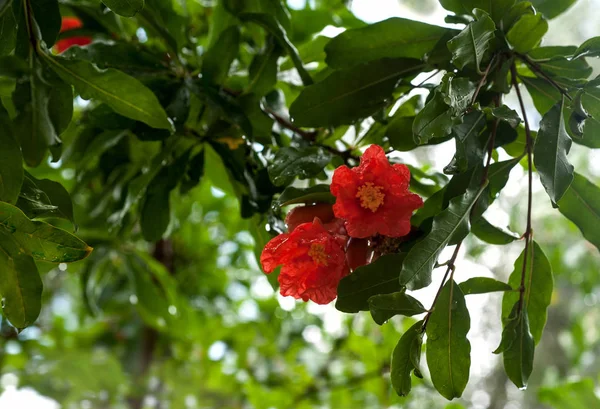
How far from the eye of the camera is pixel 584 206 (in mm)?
681

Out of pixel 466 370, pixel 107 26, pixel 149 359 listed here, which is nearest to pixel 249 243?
pixel 149 359

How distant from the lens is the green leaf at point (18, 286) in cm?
56

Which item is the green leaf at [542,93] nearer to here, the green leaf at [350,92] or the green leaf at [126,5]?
the green leaf at [350,92]

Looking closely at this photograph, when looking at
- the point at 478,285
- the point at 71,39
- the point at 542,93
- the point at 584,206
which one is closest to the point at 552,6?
the point at 542,93

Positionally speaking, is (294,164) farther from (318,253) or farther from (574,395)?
(574,395)

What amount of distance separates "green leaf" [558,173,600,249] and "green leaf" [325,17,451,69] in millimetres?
221

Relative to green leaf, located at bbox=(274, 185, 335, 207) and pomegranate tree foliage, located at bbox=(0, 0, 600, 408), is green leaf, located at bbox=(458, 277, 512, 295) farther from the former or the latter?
green leaf, located at bbox=(274, 185, 335, 207)

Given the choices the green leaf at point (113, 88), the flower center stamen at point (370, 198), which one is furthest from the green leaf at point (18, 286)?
the flower center stamen at point (370, 198)

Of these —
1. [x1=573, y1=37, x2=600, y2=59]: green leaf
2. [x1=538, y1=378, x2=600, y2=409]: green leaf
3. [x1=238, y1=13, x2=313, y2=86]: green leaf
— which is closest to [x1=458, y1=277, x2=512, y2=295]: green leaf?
[x1=573, y1=37, x2=600, y2=59]: green leaf

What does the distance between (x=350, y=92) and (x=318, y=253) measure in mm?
208

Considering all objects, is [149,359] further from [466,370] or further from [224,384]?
[466,370]

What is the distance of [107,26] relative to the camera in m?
1.03

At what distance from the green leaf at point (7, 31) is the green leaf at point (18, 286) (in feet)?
0.69

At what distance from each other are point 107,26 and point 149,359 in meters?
1.17
